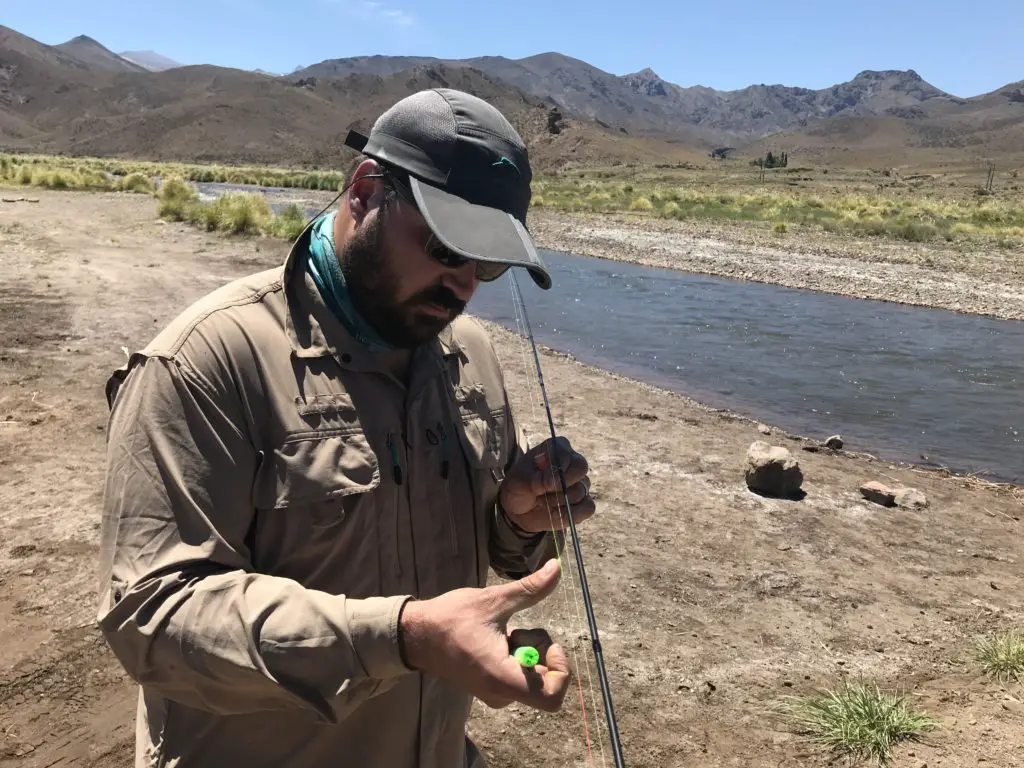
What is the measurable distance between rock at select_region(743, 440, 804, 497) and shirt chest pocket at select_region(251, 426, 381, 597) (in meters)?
5.56

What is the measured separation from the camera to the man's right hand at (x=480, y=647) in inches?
45.1

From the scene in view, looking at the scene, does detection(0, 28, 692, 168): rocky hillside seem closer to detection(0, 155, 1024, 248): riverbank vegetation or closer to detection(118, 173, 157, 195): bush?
detection(0, 155, 1024, 248): riverbank vegetation

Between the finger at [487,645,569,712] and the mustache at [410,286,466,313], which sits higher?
the mustache at [410,286,466,313]

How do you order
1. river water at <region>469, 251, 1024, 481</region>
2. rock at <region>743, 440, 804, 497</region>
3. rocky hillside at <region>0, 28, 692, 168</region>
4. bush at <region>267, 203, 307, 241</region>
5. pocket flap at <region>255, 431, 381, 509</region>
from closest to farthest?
pocket flap at <region>255, 431, 381, 509</region>
rock at <region>743, 440, 804, 497</region>
river water at <region>469, 251, 1024, 481</region>
bush at <region>267, 203, 307, 241</region>
rocky hillside at <region>0, 28, 692, 168</region>

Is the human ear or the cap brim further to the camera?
the human ear

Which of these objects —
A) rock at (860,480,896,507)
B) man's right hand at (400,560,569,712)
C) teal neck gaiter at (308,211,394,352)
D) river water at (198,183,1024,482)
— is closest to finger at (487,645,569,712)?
man's right hand at (400,560,569,712)

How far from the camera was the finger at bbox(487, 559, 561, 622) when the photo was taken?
1171 mm

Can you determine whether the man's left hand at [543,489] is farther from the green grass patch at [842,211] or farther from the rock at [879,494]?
the green grass patch at [842,211]

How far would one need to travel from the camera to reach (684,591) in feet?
16.2

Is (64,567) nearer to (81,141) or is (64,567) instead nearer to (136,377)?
(136,377)

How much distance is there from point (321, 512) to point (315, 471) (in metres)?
0.08

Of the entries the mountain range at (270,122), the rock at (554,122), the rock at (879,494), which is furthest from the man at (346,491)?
the rock at (554,122)

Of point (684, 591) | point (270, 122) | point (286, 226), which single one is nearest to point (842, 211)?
point (286, 226)

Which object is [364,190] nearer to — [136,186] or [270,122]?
[136,186]
